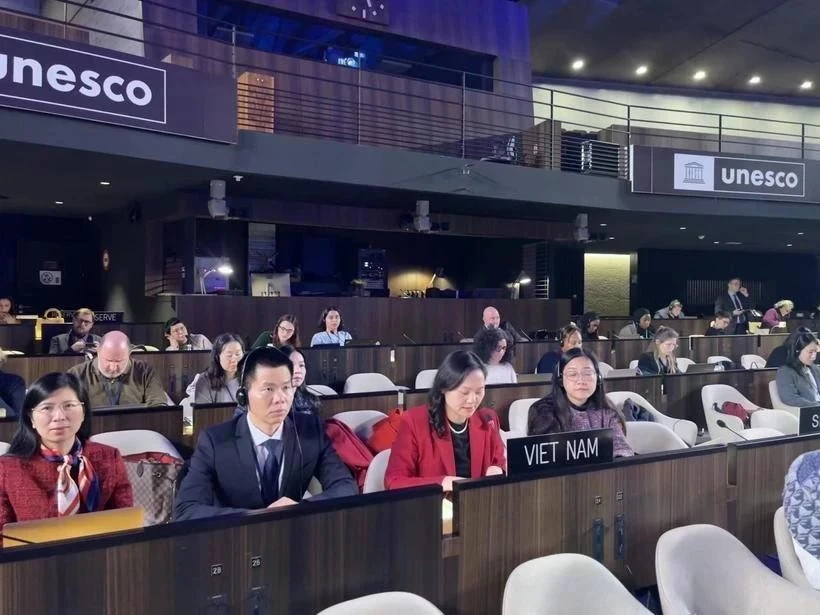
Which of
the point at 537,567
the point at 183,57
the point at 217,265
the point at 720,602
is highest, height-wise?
the point at 183,57

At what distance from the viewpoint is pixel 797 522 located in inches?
93.0

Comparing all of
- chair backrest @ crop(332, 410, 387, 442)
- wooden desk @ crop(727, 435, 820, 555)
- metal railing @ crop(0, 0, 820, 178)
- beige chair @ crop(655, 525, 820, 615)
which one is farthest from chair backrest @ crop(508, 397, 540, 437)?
metal railing @ crop(0, 0, 820, 178)

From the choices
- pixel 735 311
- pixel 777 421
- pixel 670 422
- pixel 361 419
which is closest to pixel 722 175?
pixel 735 311

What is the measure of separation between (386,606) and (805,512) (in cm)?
154

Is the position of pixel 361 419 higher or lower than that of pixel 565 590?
higher

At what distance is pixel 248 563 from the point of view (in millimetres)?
1660

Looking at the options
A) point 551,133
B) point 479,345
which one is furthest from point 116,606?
point 551,133

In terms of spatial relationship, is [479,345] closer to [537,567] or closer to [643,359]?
[643,359]

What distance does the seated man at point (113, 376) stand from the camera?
4.18 metres

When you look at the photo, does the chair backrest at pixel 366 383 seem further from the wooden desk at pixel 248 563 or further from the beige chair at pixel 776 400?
the wooden desk at pixel 248 563

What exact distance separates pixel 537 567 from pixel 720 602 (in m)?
0.69

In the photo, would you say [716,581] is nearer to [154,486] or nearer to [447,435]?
[447,435]

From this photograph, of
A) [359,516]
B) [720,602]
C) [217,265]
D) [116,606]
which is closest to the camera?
[116,606]

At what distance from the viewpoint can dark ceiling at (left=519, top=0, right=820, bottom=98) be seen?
12.3 m
